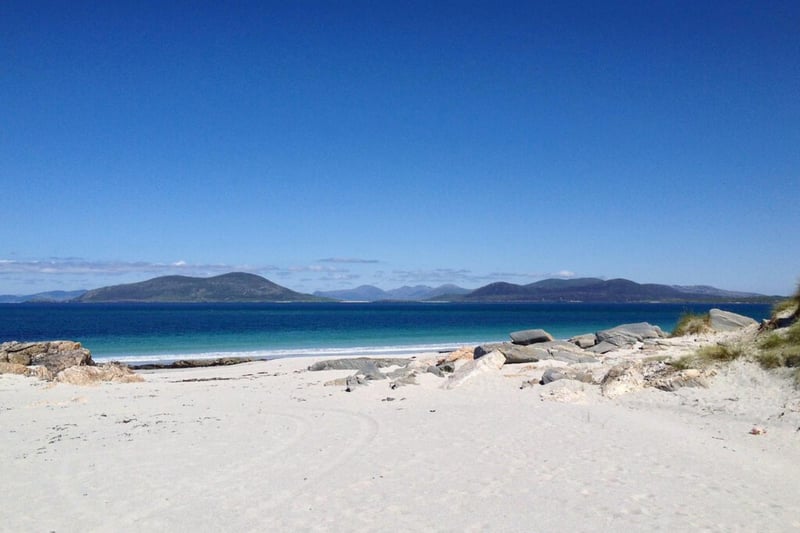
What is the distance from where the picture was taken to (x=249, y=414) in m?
13.8

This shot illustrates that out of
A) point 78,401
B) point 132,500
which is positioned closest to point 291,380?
point 78,401

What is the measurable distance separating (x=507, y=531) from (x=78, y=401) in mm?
14386

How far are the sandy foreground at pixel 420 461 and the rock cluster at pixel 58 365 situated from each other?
416 centimetres

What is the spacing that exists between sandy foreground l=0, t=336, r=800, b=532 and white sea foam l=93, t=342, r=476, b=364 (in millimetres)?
19192

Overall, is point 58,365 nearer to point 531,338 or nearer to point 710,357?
point 531,338

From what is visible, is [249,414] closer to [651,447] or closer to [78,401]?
[78,401]

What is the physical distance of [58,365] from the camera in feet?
70.9

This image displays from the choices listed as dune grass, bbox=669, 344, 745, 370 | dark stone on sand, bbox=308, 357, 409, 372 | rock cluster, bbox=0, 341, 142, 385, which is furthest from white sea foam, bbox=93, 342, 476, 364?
dune grass, bbox=669, 344, 745, 370

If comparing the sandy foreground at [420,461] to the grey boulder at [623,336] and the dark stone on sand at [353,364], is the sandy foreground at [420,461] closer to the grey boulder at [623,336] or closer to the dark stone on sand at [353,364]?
the dark stone on sand at [353,364]

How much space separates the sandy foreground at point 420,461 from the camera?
21.8 feet

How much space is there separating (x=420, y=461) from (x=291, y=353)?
97.6 ft

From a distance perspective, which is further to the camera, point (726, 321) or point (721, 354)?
point (726, 321)

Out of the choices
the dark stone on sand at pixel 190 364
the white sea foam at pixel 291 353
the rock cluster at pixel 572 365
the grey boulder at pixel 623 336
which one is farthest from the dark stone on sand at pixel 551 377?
the dark stone on sand at pixel 190 364

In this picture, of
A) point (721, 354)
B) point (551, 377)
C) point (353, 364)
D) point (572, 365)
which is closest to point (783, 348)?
point (721, 354)
